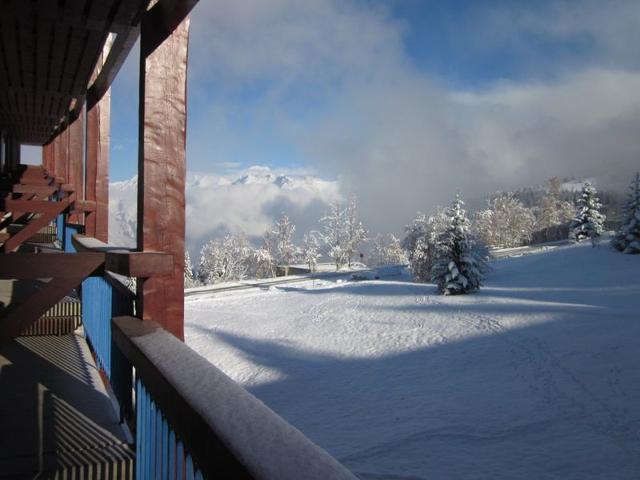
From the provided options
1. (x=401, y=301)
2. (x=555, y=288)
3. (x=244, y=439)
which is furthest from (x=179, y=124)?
(x=555, y=288)

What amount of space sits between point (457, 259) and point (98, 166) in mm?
17832

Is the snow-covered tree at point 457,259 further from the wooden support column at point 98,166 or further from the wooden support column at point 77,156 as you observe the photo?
the wooden support column at point 98,166

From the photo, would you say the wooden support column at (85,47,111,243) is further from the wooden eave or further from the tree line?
the tree line

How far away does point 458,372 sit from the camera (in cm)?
1224

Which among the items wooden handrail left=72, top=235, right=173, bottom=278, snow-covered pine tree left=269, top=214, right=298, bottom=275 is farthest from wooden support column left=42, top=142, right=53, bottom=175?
snow-covered pine tree left=269, top=214, right=298, bottom=275

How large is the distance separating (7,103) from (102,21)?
4.99 metres

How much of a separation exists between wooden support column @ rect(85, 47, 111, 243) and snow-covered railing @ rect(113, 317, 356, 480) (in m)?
4.63

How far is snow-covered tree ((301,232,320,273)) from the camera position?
48219 millimetres

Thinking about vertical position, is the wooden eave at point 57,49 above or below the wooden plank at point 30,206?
above

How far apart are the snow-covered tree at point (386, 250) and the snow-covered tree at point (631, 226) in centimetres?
2978

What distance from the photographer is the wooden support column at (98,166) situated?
235 inches

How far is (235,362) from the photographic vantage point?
584 inches

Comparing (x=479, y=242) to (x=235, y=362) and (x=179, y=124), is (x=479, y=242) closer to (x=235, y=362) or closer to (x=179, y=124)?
(x=235, y=362)

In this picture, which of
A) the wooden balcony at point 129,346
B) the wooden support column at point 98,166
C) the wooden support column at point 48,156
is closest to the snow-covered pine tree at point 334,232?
the wooden support column at point 48,156
